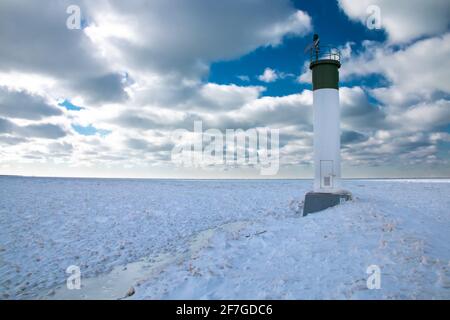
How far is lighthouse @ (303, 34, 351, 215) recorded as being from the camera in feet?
55.2

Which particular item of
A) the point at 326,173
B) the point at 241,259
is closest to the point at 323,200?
the point at 326,173

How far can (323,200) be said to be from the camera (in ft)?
54.5

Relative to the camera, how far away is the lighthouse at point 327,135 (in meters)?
16.8

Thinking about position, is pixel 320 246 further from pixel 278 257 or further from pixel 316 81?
pixel 316 81

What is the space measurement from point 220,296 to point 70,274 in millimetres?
6683

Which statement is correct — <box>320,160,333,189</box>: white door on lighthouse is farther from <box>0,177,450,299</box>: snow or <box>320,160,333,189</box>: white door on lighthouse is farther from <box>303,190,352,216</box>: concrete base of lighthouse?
<box>0,177,450,299</box>: snow

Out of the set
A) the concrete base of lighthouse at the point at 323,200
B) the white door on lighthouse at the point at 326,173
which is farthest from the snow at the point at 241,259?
the white door on lighthouse at the point at 326,173

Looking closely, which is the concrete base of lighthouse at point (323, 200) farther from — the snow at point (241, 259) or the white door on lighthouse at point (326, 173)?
the snow at point (241, 259)

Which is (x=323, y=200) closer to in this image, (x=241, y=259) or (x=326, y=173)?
(x=326, y=173)

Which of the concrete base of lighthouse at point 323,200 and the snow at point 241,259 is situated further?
the concrete base of lighthouse at point 323,200

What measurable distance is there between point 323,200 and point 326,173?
163 centimetres
